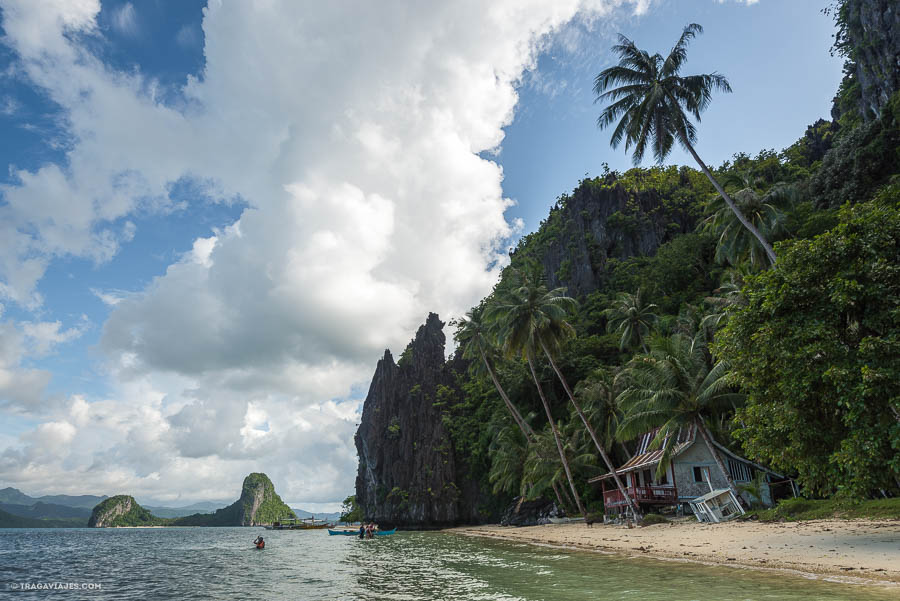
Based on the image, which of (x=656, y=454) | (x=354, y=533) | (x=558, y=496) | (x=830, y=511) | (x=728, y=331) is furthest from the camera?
(x=354, y=533)

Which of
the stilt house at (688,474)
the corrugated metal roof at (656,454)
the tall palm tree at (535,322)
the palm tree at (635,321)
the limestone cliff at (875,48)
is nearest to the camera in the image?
the stilt house at (688,474)

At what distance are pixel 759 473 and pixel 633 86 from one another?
75.4 feet

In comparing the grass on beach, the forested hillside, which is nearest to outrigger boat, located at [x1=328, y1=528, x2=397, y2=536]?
the forested hillside

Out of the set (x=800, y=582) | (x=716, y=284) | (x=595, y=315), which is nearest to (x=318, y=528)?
(x=595, y=315)

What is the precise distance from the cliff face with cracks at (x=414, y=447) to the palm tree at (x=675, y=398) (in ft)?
125

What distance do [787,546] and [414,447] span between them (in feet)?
195

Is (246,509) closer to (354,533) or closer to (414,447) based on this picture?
(414,447)

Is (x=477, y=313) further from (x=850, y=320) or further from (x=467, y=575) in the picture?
(x=850, y=320)

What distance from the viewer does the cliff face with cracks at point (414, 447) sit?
62.6 m

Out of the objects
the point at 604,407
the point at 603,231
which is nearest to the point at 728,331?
the point at 604,407

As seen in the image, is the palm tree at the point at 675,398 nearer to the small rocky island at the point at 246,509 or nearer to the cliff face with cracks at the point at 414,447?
the cliff face with cracks at the point at 414,447

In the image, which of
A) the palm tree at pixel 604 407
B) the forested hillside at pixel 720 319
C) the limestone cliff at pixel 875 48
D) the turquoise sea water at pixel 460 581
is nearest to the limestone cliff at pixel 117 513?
the forested hillside at pixel 720 319

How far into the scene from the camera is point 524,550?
2317cm

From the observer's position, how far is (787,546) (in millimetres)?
14273
